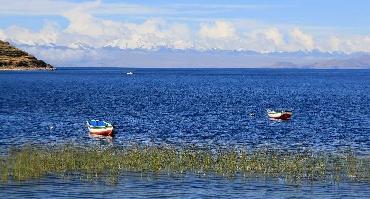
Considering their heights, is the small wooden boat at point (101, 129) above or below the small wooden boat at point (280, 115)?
above

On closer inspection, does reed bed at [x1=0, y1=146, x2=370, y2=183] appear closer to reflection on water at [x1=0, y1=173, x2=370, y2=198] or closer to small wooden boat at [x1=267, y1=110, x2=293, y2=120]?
reflection on water at [x1=0, y1=173, x2=370, y2=198]

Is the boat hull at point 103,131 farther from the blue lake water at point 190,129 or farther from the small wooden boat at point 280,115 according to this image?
the small wooden boat at point 280,115

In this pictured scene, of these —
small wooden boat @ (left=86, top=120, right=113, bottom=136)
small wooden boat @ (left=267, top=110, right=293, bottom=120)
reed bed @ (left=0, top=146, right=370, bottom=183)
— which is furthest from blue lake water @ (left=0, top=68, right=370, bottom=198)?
reed bed @ (left=0, top=146, right=370, bottom=183)

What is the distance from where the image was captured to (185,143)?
210 ft

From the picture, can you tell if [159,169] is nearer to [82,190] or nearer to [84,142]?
[82,190]

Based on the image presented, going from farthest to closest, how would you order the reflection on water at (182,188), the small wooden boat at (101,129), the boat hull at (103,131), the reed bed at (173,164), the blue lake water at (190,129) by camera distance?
the small wooden boat at (101,129), the boat hull at (103,131), the reed bed at (173,164), the blue lake water at (190,129), the reflection on water at (182,188)

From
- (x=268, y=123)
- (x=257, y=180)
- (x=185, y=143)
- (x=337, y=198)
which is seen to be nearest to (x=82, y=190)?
(x=257, y=180)

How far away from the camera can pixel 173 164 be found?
1879 inches

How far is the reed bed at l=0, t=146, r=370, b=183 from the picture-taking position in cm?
4400

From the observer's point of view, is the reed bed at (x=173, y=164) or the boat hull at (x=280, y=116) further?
the boat hull at (x=280, y=116)

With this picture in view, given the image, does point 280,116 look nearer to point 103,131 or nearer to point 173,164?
point 103,131

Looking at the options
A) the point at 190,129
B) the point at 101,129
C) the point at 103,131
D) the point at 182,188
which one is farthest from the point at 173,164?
the point at 190,129

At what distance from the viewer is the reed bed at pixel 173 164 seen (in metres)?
44.0

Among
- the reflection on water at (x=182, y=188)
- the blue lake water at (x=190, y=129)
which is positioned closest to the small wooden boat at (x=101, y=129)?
the blue lake water at (x=190, y=129)
